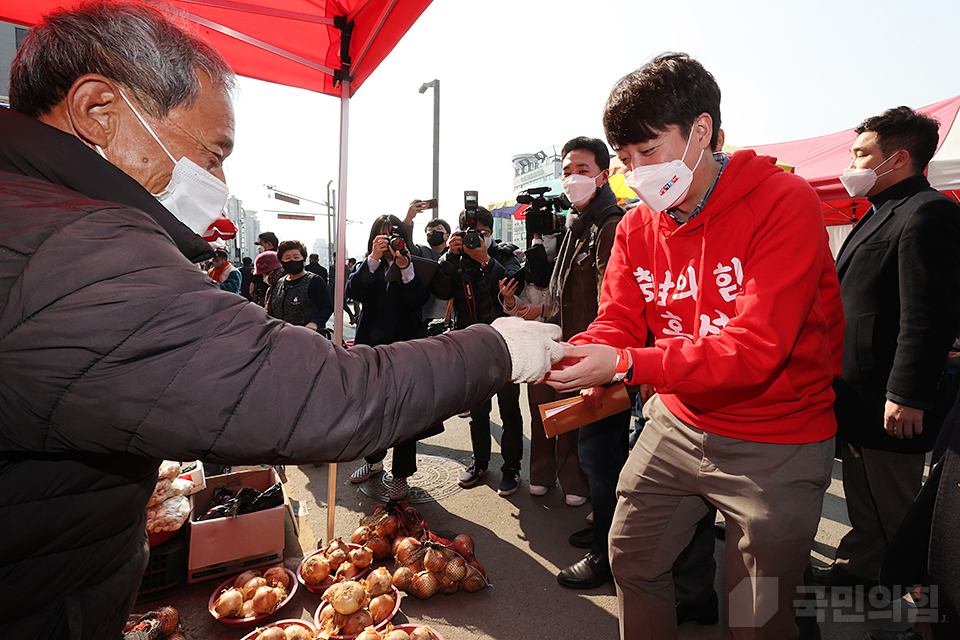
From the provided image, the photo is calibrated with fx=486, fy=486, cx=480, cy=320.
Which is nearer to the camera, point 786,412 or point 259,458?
point 259,458

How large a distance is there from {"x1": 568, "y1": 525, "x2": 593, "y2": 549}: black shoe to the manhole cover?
1155mm

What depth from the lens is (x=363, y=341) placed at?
13.6ft

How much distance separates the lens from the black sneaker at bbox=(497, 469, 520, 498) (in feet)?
13.2

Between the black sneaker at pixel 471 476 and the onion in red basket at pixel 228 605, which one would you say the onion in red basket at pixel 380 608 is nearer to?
the onion in red basket at pixel 228 605

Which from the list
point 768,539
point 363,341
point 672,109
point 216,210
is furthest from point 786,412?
point 363,341

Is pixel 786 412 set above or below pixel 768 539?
above

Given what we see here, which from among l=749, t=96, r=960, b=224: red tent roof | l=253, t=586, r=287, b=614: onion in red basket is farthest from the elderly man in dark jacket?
l=749, t=96, r=960, b=224: red tent roof

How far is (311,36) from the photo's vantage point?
299cm

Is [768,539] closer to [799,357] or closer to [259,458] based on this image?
[799,357]

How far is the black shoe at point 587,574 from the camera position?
2.82 m

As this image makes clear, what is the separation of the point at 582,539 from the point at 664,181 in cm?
249

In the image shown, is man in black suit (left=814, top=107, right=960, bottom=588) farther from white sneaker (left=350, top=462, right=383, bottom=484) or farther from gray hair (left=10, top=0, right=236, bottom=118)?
white sneaker (left=350, top=462, right=383, bottom=484)

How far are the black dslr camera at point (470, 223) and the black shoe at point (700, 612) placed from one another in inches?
104

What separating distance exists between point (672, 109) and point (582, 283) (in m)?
1.51
